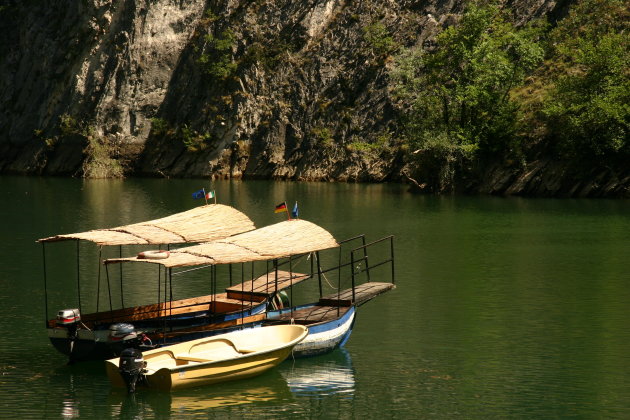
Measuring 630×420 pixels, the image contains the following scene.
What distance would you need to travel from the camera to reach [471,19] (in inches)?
3939

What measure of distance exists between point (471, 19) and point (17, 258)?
202 ft

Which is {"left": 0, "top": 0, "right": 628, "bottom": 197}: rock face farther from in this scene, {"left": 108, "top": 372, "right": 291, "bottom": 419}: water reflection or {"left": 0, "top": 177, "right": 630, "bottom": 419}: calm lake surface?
{"left": 108, "top": 372, "right": 291, "bottom": 419}: water reflection

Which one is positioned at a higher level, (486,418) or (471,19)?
(471,19)

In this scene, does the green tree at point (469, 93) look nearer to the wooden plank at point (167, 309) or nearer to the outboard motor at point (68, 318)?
the wooden plank at point (167, 309)

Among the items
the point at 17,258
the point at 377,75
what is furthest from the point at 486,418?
the point at 377,75

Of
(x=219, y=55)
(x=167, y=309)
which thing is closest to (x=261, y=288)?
(x=167, y=309)

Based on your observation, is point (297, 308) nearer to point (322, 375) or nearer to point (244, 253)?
point (244, 253)

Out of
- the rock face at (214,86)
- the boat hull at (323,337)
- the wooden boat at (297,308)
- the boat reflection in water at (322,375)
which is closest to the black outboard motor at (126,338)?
the wooden boat at (297,308)

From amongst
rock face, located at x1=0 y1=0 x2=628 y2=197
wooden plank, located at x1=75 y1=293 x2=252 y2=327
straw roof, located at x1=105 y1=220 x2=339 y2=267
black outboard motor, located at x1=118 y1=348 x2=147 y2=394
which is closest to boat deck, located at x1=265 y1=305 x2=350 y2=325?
wooden plank, located at x1=75 y1=293 x2=252 y2=327

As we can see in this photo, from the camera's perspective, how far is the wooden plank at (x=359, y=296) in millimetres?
36847

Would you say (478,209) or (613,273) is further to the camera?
(478,209)

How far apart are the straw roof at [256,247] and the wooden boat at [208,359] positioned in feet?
8.59

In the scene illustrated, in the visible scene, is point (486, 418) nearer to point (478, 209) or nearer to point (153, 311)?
point (153, 311)

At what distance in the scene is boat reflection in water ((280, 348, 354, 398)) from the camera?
3019 centimetres
